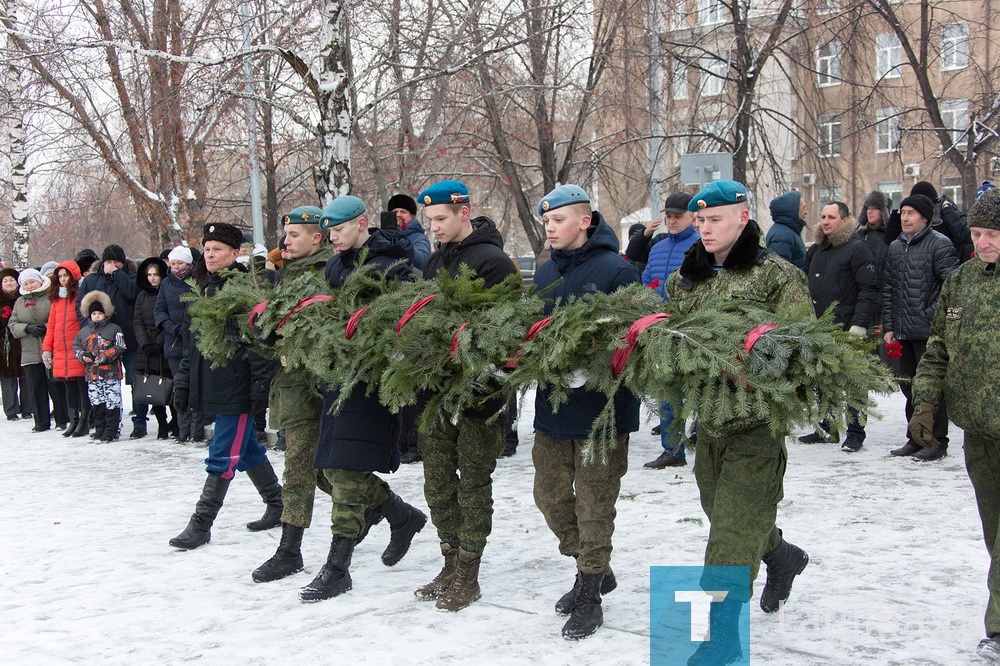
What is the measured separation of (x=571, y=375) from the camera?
406 cm

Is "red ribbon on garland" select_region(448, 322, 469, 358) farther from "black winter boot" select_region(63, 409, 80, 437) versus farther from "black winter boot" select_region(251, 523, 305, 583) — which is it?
"black winter boot" select_region(63, 409, 80, 437)

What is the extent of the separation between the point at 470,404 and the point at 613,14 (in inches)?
435

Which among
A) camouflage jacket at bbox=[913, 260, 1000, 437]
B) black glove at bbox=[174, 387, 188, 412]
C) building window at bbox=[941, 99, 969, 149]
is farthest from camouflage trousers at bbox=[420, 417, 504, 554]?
building window at bbox=[941, 99, 969, 149]

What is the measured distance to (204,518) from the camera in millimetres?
5938

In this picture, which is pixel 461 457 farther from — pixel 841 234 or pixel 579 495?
pixel 841 234

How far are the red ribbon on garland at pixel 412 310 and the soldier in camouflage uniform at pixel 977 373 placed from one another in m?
2.15

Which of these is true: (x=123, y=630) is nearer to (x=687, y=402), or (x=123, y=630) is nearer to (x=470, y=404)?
(x=470, y=404)

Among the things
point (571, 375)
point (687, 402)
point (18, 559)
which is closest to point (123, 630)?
point (18, 559)

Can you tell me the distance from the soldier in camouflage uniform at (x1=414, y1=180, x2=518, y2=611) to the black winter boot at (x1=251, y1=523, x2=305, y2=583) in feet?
2.78

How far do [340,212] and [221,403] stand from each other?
1494mm

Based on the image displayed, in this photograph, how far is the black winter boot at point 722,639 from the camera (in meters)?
3.79

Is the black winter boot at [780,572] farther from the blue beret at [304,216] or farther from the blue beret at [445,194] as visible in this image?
the blue beret at [304,216]

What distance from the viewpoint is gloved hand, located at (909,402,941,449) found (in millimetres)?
4066

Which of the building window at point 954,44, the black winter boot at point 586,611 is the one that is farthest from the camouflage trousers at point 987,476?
the building window at point 954,44
